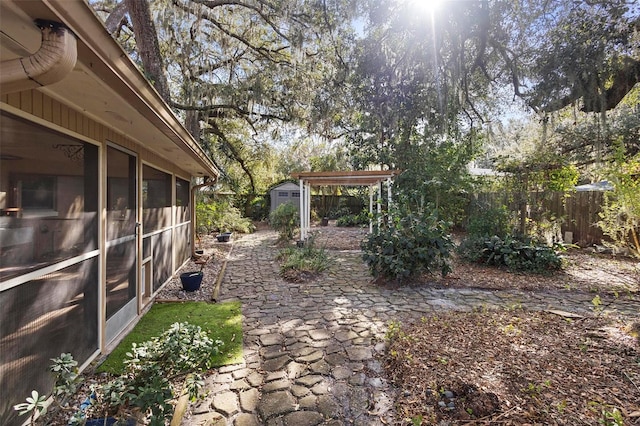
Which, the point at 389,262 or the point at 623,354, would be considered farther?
the point at 389,262

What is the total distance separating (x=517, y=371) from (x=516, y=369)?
0.03 metres

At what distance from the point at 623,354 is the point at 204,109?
31.3ft

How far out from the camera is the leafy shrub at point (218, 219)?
9820 millimetres

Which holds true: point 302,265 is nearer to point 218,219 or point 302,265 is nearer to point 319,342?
point 319,342

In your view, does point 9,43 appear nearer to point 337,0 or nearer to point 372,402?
point 372,402

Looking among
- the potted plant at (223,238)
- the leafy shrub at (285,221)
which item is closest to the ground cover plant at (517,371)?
the leafy shrub at (285,221)

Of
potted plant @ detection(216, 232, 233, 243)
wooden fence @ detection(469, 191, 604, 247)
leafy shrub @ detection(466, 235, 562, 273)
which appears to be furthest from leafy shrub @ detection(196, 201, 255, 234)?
wooden fence @ detection(469, 191, 604, 247)

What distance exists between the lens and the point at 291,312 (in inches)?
150

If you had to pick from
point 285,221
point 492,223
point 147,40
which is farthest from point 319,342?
point 147,40

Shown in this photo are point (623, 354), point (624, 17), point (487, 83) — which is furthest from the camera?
point (487, 83)

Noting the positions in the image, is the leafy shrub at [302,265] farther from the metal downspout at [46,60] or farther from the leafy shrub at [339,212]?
the leafy shrub at [339,212]

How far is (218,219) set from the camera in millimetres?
11023

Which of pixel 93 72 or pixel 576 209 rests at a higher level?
pixel 93 72

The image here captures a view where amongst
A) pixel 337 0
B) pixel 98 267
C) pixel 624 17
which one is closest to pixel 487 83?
pixel 624 17
